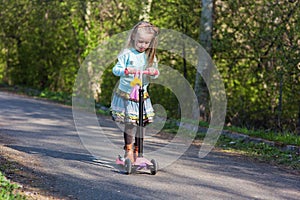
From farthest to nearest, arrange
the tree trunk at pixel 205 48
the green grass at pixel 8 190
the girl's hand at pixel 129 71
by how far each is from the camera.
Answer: the tree trunk at pixel 205 48 → the girl's hand at pixel 129 71 → the green grass at pixel 8 190

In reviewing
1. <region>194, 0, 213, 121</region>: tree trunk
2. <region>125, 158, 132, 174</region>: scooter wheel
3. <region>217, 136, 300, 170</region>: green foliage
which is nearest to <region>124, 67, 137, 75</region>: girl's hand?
<region>125, 158, 132, 174</region>: scooter wheel

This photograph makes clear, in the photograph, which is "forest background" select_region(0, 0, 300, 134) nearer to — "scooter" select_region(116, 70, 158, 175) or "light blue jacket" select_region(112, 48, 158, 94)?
"light blue jacket" select_region(112, 48, 158, 94)

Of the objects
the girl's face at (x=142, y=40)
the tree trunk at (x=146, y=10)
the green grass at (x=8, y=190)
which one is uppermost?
the tree trunk at (x=146, y=10)

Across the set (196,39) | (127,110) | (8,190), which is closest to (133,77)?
(127,110)

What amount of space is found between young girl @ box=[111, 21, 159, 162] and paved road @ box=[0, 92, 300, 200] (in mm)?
631

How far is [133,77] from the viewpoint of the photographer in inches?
321

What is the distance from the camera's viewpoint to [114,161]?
906 cm

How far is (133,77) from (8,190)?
7.60 feet

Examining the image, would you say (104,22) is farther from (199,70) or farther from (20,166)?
(20,166)

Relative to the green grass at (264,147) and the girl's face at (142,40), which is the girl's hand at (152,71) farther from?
the green grass at (264,147)

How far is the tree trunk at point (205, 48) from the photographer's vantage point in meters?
16.2

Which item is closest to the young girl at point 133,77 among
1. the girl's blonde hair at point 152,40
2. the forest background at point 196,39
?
the girl's blonde hair at point 152,40

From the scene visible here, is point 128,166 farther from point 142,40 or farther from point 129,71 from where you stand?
point 142,40

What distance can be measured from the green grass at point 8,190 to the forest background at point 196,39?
8411mm
